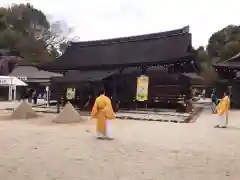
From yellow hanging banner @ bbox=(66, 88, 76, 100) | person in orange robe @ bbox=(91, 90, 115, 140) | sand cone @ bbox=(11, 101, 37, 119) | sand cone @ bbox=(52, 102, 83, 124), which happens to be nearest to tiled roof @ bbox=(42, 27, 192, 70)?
yellow hanging banner @ bbox=(66, 88, 76, 100)

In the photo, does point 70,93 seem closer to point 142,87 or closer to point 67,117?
point 142,87

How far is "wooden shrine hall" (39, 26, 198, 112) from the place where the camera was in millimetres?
22812

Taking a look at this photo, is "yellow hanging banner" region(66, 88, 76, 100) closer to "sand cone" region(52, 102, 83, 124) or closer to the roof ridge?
the roof ridge

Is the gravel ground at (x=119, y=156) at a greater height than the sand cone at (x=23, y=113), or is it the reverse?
the sand cone at (x=23, y=113)

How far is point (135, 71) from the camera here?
24672mm

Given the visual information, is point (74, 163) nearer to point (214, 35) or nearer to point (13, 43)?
point (13, 43)

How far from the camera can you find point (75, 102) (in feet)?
83.7

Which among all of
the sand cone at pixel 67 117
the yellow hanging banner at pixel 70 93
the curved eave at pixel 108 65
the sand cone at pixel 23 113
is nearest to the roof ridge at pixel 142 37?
the curved eave at pixel 108 65

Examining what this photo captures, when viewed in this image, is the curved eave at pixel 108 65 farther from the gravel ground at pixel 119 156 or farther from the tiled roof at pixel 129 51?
the gravel ground at pixel 119 156

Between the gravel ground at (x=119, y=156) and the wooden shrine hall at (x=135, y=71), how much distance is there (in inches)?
454

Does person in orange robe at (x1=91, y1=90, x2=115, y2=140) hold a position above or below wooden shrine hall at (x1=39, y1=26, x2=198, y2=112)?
below

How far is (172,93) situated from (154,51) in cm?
397

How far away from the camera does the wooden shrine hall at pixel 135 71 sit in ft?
74.8

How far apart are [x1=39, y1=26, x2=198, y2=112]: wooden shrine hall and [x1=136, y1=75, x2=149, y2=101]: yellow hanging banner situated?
0.35 metres
